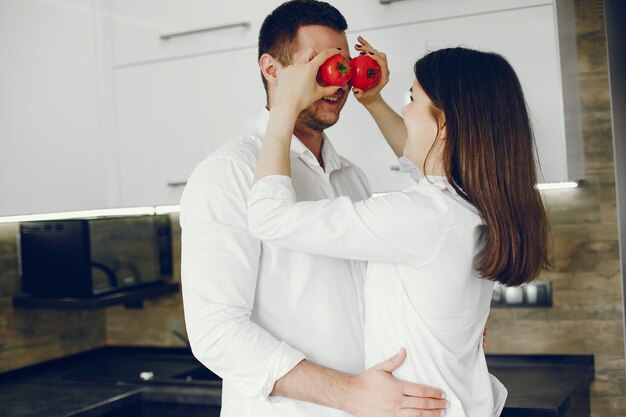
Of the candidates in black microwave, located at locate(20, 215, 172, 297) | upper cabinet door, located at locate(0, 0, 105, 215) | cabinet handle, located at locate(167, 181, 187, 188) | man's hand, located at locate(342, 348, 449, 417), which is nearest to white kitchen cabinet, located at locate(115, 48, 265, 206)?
cabinet handle, located at locate(167, 181, 187, 188)

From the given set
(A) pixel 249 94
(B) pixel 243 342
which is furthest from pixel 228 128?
(B) pixel 243 342

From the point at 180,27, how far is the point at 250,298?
1.20 metres

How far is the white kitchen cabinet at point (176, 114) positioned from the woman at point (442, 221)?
3.07ft

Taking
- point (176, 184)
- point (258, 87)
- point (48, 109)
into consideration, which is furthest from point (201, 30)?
point (48, 109)

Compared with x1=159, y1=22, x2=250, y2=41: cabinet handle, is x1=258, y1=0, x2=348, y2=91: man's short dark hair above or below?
below

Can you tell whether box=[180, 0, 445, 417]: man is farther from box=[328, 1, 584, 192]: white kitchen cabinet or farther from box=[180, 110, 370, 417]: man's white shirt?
box=[328, 1, 584, 192]: white kitchen cabinet

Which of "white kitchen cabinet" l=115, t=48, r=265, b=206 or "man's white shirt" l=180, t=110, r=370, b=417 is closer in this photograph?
"man's white shirt" l=180, t=110, r=370, b=417

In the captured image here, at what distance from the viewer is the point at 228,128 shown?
2408 mm

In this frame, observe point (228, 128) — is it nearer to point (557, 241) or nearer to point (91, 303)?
point (91, 303)

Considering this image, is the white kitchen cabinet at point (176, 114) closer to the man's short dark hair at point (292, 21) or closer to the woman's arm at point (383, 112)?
the woman's arm at point (383, 112)

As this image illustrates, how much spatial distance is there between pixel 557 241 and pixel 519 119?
4.29 feet

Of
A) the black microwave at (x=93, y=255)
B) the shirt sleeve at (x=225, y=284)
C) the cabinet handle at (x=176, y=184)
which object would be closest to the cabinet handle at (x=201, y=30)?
the cabinet handle at (x=176, y=184)

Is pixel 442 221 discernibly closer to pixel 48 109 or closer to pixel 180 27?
pixel 180 27

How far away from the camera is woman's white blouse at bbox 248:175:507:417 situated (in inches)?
53.6
